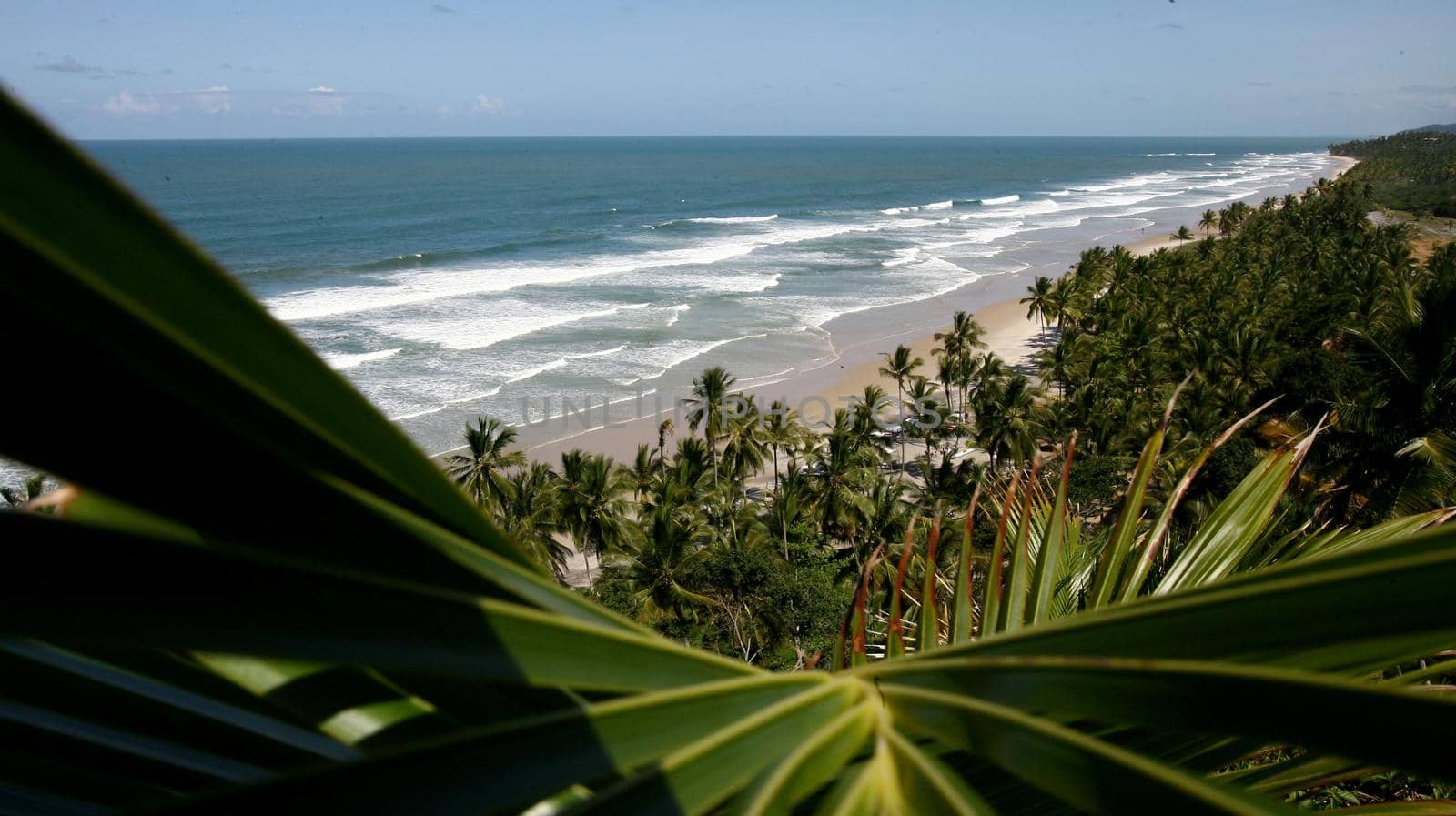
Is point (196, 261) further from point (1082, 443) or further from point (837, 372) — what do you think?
point (837, 372)

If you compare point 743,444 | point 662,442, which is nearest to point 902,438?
point 743,444

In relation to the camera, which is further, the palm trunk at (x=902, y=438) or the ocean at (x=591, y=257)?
the ocean at (x=591, y=257)

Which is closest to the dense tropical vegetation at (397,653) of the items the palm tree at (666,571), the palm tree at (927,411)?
the palm tree at (666,571)

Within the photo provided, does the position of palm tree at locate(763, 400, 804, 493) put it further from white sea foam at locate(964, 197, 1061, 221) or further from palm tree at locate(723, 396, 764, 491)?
white sea foam at locate(964, 197, 1061, 221)

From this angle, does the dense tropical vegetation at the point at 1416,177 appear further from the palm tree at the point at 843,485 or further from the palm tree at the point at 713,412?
the palm tree at the point at 713,412

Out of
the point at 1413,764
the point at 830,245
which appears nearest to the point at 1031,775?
the point at 1413,764

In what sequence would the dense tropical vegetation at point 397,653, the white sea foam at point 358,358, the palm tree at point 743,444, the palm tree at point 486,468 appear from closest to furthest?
the dense tropical vegetation at point 397,653
the palm tree at point 486,468
the palm tree at point 743,444
the white sea foam at point 358,358

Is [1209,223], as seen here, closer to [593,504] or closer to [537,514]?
[593,504]
